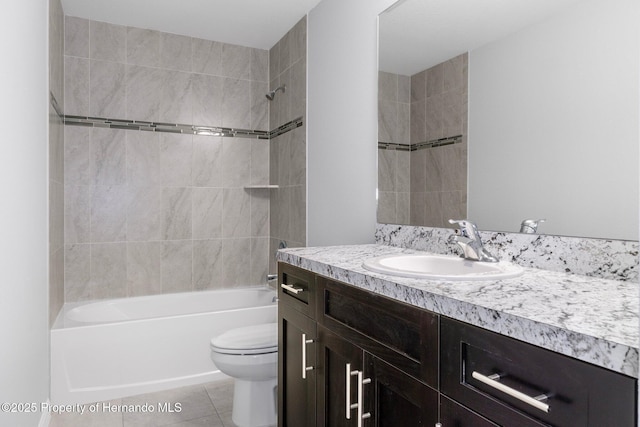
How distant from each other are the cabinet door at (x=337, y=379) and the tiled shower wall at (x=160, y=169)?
2212 mm

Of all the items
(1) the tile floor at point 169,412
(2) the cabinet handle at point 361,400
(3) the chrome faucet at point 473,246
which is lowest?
(1) the tile floor at point 169,412

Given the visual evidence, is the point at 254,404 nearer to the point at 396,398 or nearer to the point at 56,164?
the point at 396,398

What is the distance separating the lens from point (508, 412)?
0.74 meters

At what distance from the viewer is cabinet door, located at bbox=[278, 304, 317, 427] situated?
144cm

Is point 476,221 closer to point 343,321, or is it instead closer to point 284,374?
point 343,321

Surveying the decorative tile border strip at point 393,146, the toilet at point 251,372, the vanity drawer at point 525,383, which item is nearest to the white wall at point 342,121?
the decorative tile border strip at point 393,146

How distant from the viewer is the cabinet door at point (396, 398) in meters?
0.93

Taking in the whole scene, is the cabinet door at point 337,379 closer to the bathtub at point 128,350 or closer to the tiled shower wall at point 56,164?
the bathtub at point 128,350

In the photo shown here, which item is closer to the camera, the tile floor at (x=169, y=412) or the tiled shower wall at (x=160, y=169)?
the tile floor at (x=169, y=412)

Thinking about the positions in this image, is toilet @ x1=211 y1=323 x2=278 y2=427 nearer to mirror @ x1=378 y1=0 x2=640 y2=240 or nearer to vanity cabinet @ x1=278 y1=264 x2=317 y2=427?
vanity cabinet @ x1=278 y1=264 x2=317 y2=427

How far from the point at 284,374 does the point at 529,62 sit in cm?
146

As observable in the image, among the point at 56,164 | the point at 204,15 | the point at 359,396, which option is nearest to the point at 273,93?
the point at 204,15

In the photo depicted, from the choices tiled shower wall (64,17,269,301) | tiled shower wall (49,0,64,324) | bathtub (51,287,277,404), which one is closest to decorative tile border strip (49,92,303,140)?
tiled shower wall (64,17,269,301)

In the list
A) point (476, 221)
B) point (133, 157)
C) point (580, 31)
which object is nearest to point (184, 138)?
point (133, 157)
